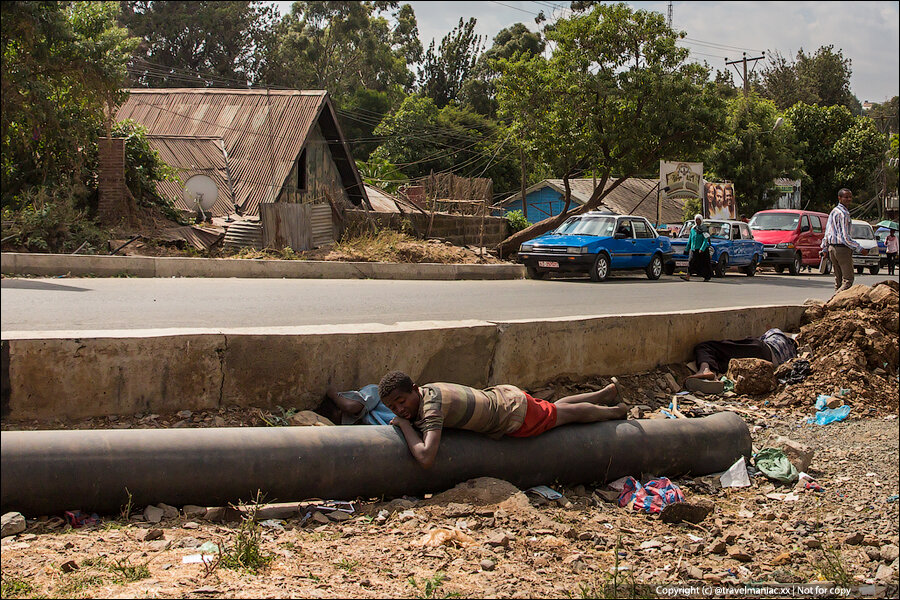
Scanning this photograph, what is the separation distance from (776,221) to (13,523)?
24982 millimetres

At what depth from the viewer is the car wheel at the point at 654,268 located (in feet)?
64.5

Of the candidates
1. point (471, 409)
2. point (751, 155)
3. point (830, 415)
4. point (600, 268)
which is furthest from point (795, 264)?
point (471, 409)

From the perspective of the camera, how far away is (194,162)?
73.4 ft

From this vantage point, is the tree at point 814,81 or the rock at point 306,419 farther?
Answer: the tree at point 814,81

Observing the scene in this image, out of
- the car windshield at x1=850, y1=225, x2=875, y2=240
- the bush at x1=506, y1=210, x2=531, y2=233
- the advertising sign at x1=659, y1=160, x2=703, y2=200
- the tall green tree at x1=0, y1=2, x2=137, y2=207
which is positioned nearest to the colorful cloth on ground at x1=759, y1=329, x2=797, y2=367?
the tall green tree at x1=0, y1=2, x2=137, y2=207

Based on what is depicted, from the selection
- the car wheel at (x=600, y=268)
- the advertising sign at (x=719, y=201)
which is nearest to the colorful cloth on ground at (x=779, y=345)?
the car wheel at (x=600, y=268)

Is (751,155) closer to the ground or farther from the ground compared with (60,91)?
farther from the ground

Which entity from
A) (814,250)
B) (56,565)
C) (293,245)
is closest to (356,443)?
(56,565)

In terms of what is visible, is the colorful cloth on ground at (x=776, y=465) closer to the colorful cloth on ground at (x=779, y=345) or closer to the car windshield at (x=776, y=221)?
the colorful cloth on ground at (x=779, y=345)

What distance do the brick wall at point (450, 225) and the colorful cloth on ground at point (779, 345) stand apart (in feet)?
44.2

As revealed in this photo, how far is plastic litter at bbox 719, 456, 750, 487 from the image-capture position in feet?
22.1

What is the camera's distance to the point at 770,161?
113 feet

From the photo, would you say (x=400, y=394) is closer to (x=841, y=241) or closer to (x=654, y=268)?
(x=841, y=241)

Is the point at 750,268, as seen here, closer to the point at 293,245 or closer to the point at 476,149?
the point at 293,245
